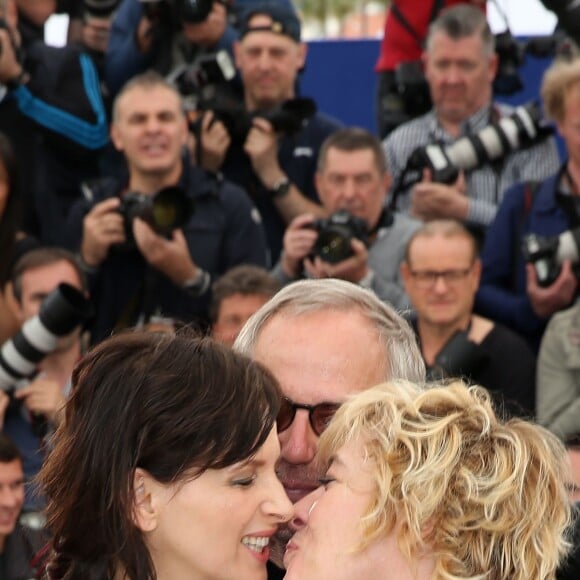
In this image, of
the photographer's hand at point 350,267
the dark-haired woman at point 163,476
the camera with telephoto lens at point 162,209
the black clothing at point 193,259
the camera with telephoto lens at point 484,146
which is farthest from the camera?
the camera with telephoto lens at point 484,146

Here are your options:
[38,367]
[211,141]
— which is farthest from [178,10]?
[38,367]

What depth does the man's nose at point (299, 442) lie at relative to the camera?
363cm

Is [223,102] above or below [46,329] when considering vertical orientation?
above

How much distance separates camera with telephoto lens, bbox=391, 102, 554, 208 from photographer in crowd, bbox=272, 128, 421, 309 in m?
0.23

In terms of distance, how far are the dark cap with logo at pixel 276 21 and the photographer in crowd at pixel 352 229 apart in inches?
30.1

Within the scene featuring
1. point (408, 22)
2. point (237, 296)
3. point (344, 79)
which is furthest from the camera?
point (344, 79)

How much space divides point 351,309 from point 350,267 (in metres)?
2.87

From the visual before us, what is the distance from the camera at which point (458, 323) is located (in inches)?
255

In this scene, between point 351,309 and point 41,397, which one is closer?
point 351,309

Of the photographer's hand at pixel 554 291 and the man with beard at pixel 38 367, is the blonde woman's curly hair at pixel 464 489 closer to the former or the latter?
the man with beard at pixel 38 367

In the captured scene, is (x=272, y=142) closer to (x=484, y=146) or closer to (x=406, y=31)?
(x=484, y=146)

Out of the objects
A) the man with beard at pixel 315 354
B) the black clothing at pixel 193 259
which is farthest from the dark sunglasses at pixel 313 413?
the black clothing at pixel 193 259

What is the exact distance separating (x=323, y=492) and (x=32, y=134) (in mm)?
5037

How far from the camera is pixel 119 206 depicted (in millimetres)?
6926
